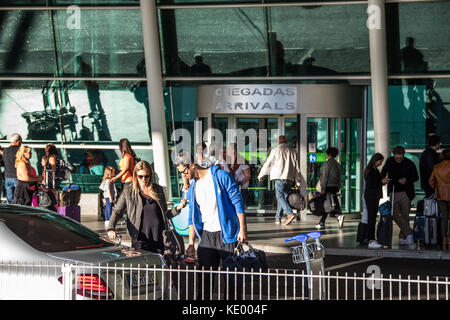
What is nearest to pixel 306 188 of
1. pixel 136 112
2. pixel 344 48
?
pixel 344 48

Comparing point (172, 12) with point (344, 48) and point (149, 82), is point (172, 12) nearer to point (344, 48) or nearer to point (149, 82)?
point (149, 82)

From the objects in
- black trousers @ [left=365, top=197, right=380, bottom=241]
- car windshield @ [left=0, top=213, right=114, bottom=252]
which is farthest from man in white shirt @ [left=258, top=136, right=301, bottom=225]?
car windshield @ [left=0, top=213, right=114, bottom=252]

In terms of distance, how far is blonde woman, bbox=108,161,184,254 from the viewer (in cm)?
904

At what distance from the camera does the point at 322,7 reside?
20406 millimetres

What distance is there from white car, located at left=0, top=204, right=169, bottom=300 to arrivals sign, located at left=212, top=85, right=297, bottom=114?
11.6 meters

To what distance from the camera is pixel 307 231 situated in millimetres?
16828

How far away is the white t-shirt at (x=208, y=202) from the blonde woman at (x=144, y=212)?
1.99 ft

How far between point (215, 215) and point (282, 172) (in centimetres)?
971

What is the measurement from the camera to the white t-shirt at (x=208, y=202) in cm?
852

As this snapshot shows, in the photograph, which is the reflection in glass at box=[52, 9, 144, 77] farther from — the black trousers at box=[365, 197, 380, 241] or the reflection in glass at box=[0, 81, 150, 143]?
the black trousers at box=[365, 197, 380, 241]

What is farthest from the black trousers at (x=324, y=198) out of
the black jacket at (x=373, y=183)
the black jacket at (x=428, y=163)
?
the black jacket at (x=373, y=183)

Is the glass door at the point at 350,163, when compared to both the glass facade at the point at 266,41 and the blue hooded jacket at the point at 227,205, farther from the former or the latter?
the blue hooded jacket at the point at 227,205

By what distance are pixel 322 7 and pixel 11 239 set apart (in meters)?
14.4

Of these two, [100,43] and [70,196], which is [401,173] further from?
[100,43]
